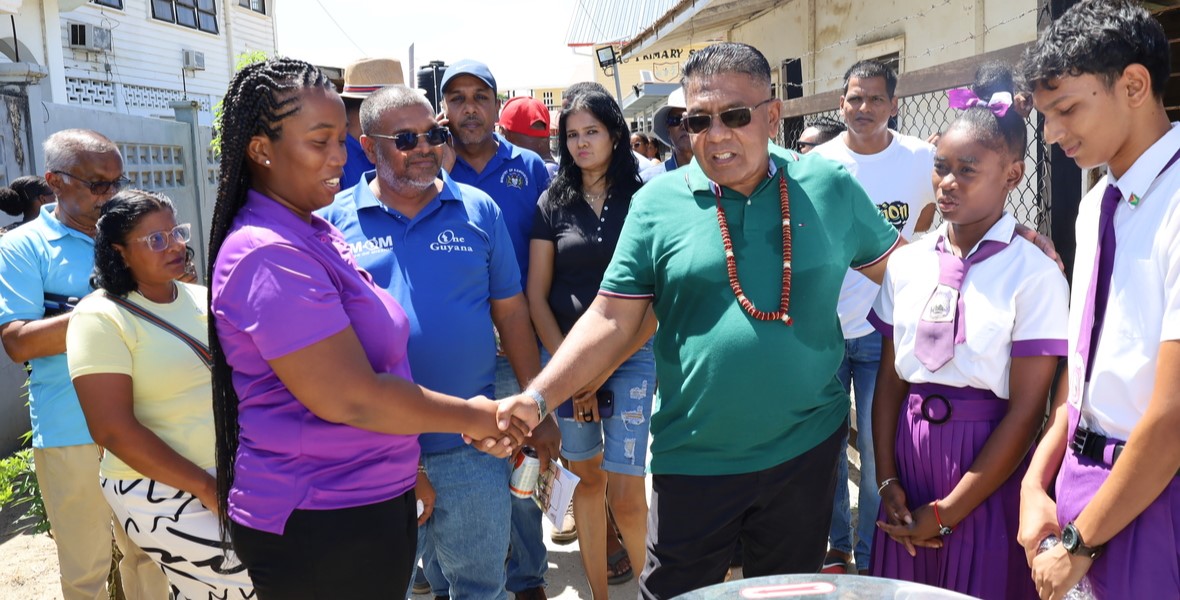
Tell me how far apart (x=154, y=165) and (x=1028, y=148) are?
9571mm

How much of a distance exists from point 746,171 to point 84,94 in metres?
16.6

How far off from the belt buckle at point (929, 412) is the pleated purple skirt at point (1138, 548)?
0.50 meters

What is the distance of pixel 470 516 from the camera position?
10.1ft

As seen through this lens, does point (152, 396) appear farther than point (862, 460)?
No

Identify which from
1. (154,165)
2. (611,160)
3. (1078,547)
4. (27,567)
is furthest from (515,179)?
(154,165)

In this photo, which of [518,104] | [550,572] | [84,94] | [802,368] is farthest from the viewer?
[84,94]

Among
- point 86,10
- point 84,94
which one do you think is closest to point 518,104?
point 84,94

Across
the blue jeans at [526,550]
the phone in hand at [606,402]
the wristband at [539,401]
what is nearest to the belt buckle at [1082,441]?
the wristband at [539,401]

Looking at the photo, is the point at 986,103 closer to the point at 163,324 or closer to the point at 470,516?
the point at 470,516

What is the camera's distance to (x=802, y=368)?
257cm

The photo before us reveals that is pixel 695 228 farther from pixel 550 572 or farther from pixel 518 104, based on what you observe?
pixel 518 104

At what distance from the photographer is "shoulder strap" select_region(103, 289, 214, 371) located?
2.94 m

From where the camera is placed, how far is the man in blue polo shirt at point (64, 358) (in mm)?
3453

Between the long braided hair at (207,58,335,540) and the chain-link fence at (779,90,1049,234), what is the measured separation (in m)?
2.23
